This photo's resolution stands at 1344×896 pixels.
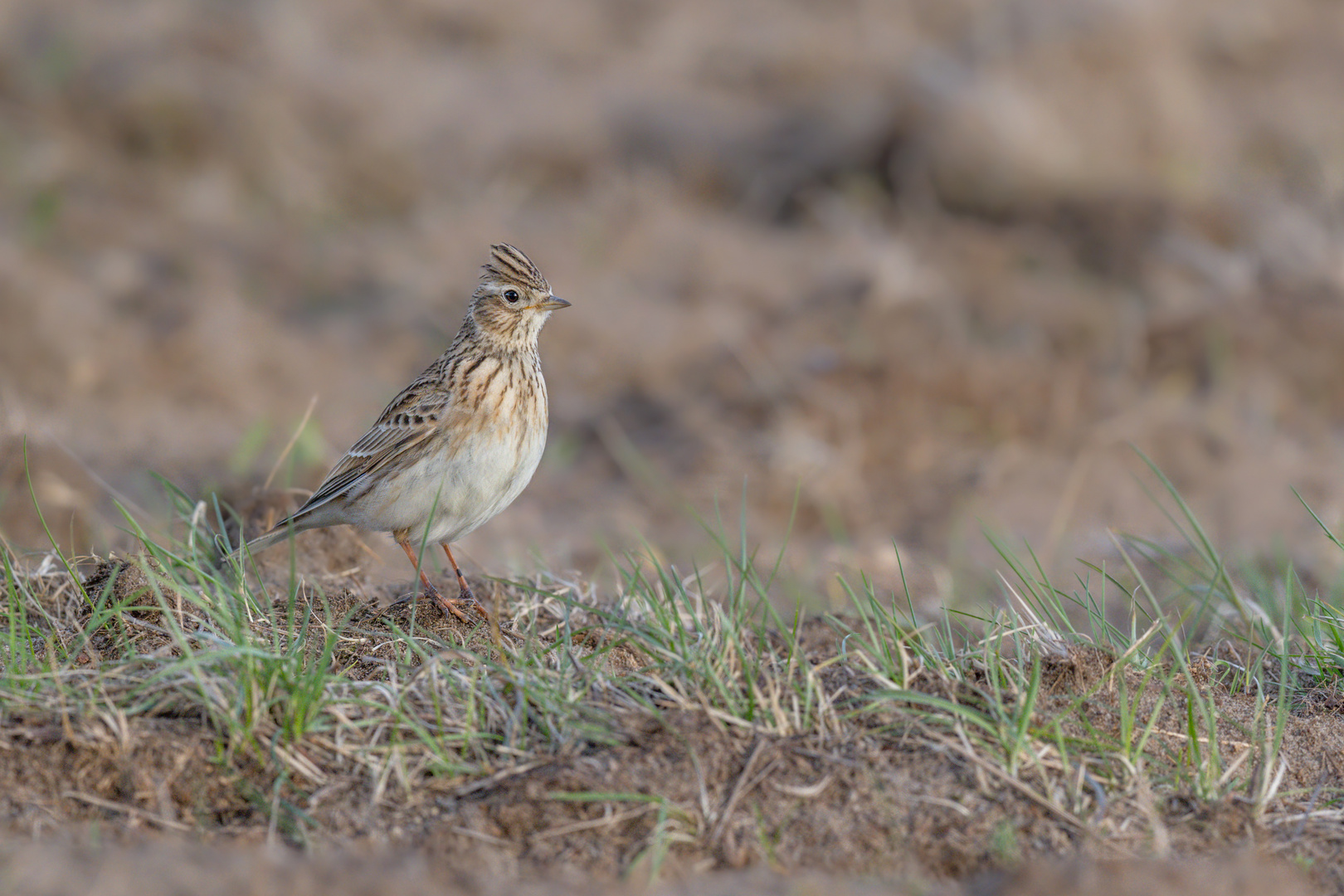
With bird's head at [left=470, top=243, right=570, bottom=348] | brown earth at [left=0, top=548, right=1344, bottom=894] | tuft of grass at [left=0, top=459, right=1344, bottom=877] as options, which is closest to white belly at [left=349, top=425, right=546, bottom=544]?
bird's head at [left=470, top=243, right=570, bottom=348]

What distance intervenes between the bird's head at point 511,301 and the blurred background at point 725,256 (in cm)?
98

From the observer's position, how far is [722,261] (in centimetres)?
1209

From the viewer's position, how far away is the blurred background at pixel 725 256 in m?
8.62

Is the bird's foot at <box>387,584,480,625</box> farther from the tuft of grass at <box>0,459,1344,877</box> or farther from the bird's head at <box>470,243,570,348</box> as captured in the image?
the bird's head at <box>470,243,570,348</box>

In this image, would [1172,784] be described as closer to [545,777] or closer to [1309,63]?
[545,777]

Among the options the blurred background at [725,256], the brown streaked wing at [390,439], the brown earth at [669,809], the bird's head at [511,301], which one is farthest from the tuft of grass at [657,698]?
the bird's head at [511,301]

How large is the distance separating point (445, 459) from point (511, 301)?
879 mm

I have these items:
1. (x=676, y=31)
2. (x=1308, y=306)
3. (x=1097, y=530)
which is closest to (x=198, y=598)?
(x=1097, y=530)

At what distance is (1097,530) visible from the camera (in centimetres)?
786

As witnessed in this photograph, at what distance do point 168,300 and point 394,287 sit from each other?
177 cm

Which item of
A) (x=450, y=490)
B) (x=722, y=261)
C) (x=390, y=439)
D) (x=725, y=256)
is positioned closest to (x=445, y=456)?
(x=450, y=490)

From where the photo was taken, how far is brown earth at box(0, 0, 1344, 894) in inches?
334

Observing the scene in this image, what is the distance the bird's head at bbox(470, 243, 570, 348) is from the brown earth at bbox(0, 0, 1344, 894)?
97cm

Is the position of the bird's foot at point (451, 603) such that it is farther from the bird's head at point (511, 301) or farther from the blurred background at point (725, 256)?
the bird's head at point (511, 301)
